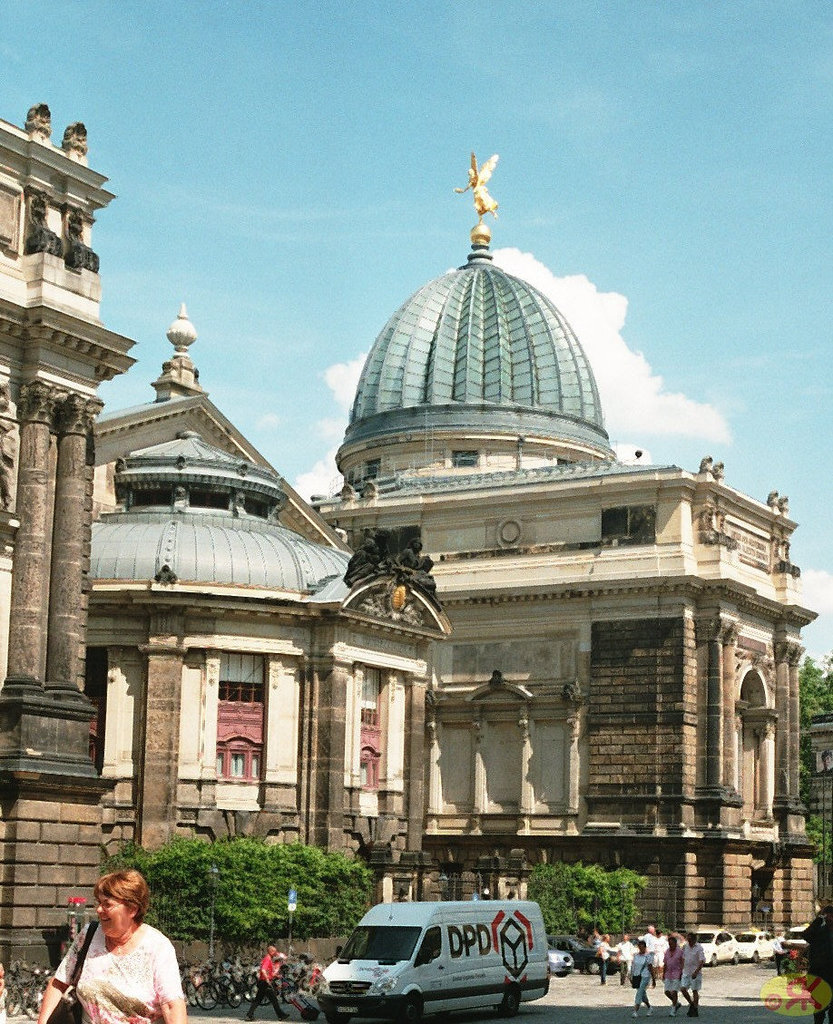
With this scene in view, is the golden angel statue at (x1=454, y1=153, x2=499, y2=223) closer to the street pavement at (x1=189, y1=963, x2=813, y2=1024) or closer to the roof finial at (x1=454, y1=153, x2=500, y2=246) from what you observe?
the roof finial at (x1=454, y1=153, x2=500, y2=246)

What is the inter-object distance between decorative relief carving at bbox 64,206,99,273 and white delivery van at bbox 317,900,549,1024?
17.3 m

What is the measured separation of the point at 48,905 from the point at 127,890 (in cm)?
3029

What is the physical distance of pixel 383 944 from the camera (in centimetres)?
3769

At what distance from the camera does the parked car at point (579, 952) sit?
60312 mm

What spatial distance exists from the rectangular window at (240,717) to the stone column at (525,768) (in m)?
19.7

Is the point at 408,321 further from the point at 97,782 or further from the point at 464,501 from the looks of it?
the point at 97,782

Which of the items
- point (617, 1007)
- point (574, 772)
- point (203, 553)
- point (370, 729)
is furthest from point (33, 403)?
point (574, 772)

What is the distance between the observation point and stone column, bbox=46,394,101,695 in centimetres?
4144

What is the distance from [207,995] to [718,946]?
94.5ft

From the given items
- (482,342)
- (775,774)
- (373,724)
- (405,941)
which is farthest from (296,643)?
(482,342)

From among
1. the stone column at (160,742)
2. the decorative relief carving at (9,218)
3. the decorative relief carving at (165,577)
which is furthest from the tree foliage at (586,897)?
the decorative relief carving at (9,218)

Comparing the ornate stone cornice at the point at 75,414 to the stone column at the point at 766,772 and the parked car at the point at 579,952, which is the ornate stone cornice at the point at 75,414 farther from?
the stone column at the point at 766,772

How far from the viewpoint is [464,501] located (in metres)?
78.6

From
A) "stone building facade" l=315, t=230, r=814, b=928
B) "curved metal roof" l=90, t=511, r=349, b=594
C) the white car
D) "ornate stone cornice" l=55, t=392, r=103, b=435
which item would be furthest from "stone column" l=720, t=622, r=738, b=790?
"ornate stone cornice" l=55, t=392, r=103, b=435
